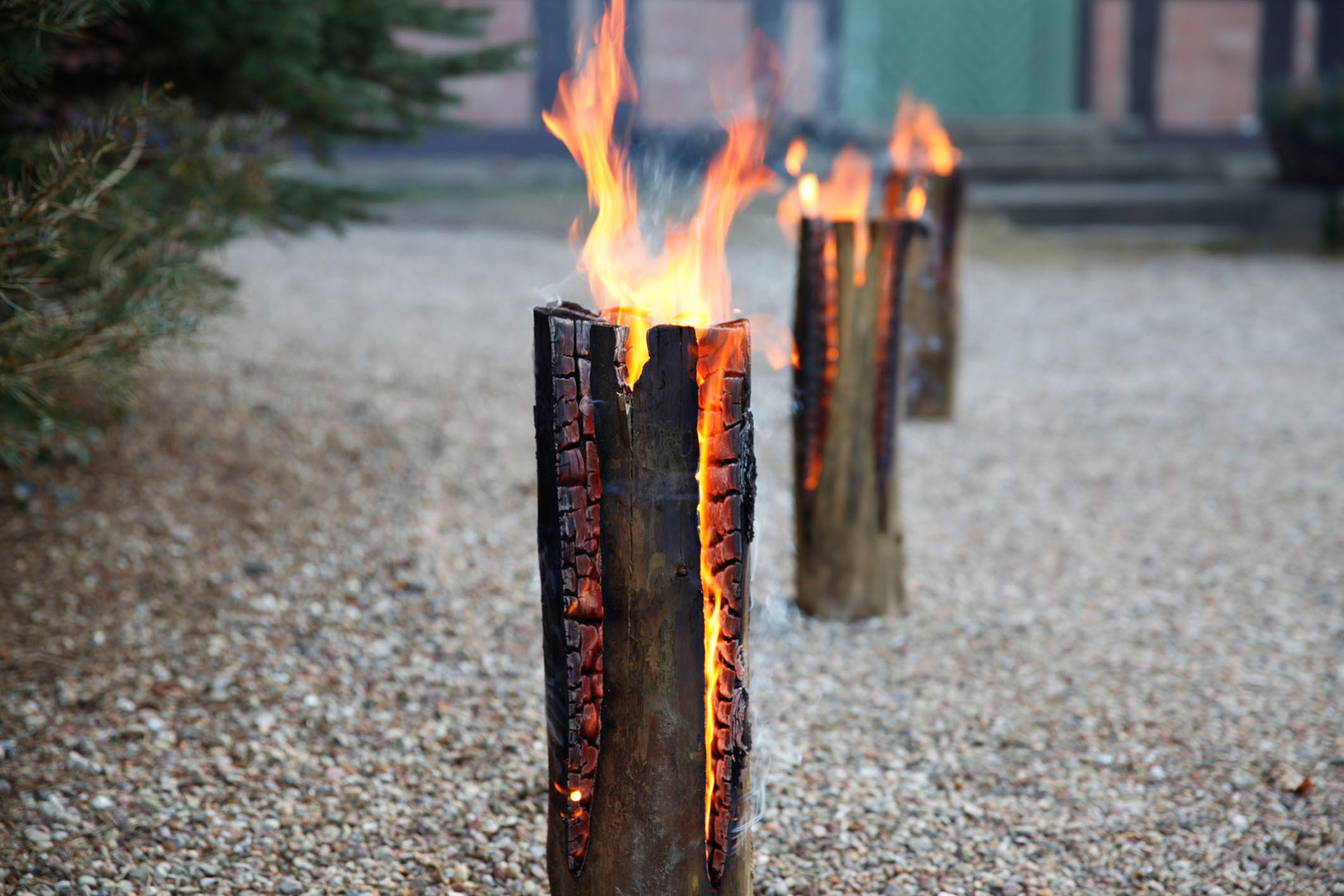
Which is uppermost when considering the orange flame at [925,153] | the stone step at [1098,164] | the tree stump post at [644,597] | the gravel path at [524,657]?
the stone step at [1098,164]

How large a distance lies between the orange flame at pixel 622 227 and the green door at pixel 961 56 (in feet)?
30.4

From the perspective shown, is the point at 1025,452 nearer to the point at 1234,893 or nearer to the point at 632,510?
the point at 1234,893

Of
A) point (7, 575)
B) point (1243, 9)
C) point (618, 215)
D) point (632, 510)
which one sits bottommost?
point (7, 575)

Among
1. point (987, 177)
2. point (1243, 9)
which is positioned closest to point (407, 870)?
point (987, 177)

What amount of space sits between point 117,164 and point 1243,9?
37.0ft

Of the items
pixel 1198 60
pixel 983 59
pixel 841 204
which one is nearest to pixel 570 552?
pixel 841 204

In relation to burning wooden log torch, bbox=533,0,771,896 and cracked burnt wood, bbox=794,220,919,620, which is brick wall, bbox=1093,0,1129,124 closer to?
cracked burnt wood, bbox=794,220,919,620

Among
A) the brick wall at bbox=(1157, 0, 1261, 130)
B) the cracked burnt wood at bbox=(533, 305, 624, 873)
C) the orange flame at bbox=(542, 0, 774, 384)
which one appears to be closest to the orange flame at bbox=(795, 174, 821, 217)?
the orange flame at bbox=(542, 0, 774, 384)

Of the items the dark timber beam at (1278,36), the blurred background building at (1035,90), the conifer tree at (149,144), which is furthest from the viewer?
the dark timber beam at (1278,36)

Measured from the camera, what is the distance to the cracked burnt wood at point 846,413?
9.20 feet

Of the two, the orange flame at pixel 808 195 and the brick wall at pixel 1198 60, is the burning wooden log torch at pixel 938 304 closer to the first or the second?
the orange flame at pixel 808 195

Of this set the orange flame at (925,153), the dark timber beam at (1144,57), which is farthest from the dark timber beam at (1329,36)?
the orange flame at (925,153)

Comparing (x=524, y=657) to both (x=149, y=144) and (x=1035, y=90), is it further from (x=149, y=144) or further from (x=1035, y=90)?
(x=1035, y=90)

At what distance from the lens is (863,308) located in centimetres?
287
